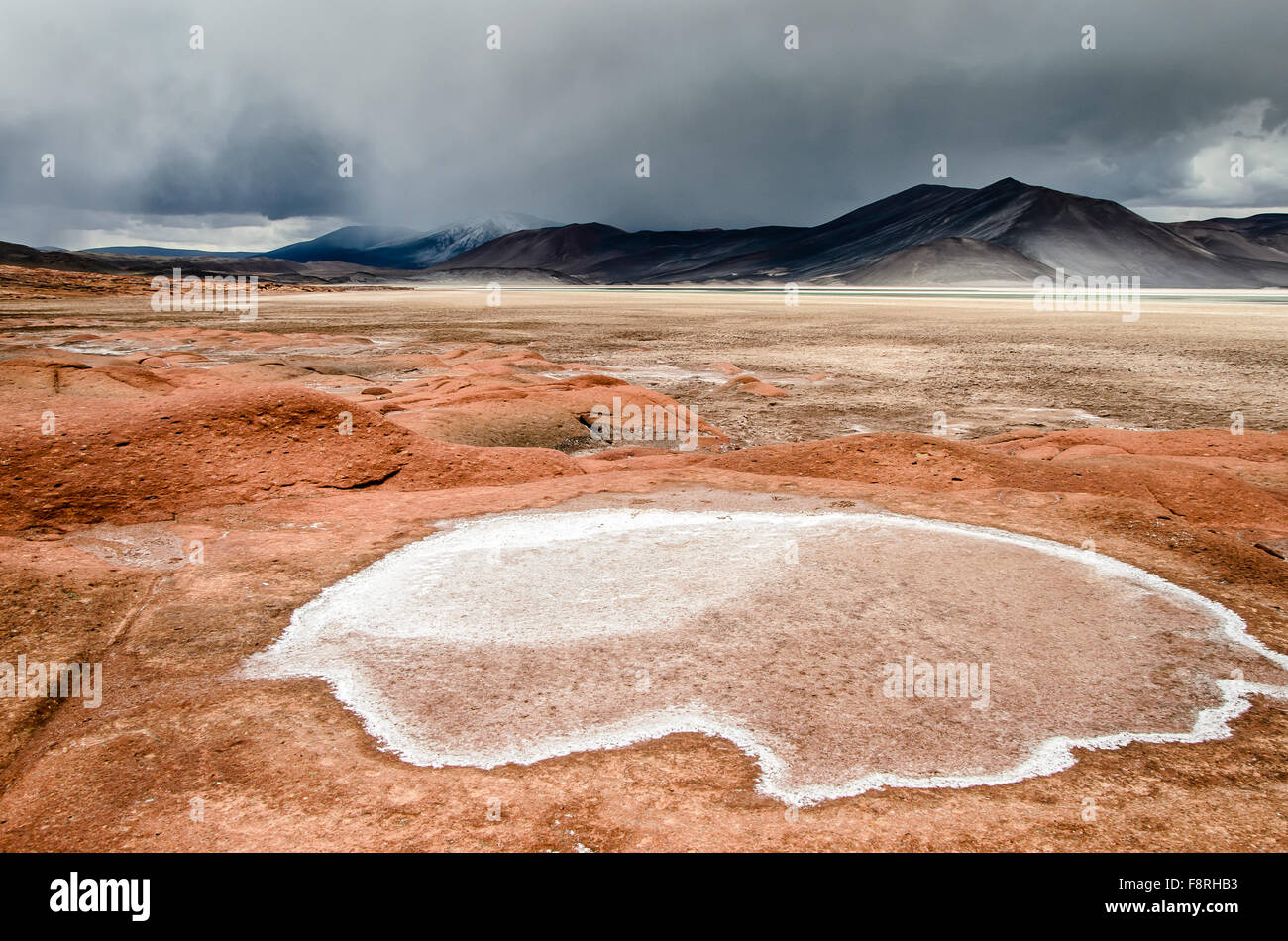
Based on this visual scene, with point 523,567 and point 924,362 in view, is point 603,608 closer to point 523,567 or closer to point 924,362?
point 523,567

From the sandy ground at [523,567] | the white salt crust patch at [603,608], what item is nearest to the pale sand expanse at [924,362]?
the sandy ground at [523,567]

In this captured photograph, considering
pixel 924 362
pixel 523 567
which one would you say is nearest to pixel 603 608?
pixel 523 567

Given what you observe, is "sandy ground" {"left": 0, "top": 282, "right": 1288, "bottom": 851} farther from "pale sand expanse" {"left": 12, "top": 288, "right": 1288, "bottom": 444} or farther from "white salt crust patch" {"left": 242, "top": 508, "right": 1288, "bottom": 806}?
"pale sand expanse" {"left": 12, "top": 288, "right": 1288, "bottom": 444}

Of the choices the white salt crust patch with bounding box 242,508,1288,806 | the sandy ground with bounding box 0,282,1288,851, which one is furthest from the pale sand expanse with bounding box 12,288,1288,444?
the white salt crust patch with bounding box 242,508,1288,806

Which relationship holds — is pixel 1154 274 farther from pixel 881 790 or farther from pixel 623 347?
pixel 881 790

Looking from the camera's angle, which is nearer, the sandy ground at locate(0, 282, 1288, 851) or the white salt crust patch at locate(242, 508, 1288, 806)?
the sandy ground at locate(0, 282, 1288, 851)

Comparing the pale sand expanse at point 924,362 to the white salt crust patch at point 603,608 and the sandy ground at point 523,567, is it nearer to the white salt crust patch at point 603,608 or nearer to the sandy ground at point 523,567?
the sandy ground at point 523,567

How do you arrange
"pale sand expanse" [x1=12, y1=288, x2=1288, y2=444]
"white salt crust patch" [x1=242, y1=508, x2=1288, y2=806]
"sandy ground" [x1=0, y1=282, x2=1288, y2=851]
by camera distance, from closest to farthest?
"sandy ground" [x1=0, y1=282, x2=1288, y2=851]
"white salt crust patch" [x1=242, y1=508, x2=1288, y2=806]
"pale sand expanse" [x1=12, y1=288, x2=1288, y2=444]

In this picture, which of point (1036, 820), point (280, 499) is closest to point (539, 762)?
point (1036, 820)
